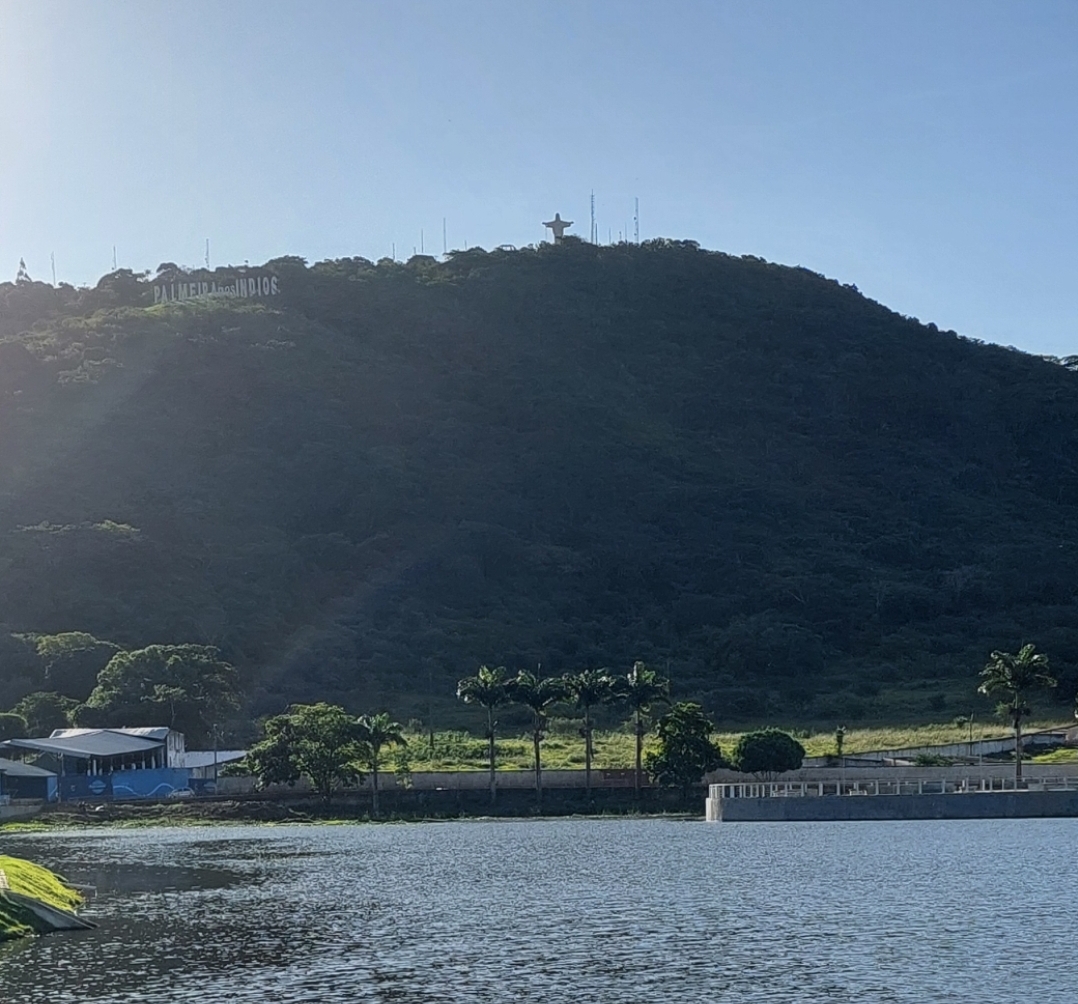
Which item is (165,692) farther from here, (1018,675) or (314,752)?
(1018,675)

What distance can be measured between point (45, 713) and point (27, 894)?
9761cm

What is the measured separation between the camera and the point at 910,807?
93500 mm

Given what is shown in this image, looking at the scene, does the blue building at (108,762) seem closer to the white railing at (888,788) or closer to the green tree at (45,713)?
the green tree at (45,713)

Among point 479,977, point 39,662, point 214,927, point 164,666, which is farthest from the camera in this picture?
point 39,662

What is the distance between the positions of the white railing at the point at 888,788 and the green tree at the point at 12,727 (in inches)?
2510

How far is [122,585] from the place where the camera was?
196m

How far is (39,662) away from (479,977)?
132m

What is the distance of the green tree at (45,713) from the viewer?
469 ft

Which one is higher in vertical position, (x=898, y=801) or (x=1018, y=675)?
(x=1018, y=675)

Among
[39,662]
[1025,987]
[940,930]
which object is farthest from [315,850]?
[39,662]

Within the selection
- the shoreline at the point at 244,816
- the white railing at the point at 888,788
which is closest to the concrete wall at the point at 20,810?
the shoreline at the point at 244,816

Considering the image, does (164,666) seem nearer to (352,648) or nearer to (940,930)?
(352,648)

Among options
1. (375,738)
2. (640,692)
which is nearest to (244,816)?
(375,738)

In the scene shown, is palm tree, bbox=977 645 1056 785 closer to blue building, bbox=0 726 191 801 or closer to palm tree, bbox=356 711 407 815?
palm tree, bbox=356 711 407 815
